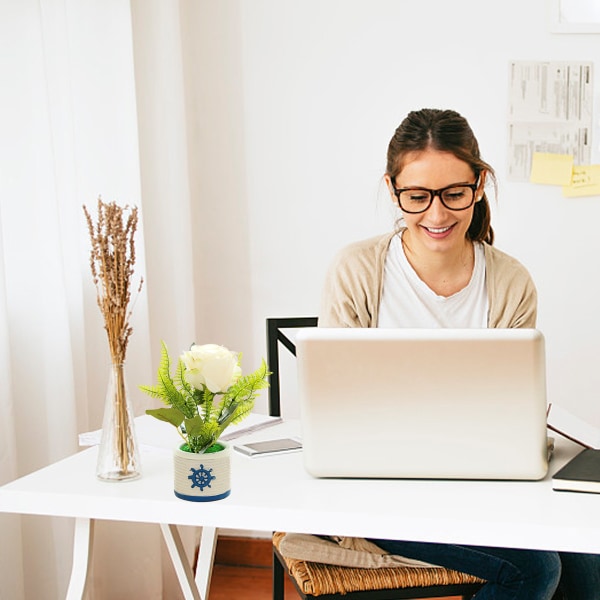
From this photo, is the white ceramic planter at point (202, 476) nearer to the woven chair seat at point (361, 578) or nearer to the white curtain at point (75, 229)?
the woven chair seat at point (361, 578)

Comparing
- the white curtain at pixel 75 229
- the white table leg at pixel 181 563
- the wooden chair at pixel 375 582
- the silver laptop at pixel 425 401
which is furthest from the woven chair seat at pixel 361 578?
the white curtain at pixel 75 229

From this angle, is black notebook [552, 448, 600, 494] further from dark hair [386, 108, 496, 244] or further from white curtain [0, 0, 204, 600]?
white curtain [0, 0, 204, 600]

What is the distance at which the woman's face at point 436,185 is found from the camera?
1694 millimetres

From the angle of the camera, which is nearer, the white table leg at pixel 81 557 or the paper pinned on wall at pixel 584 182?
the white table leg at pixel 81 557

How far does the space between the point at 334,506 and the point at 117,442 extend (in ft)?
1.21

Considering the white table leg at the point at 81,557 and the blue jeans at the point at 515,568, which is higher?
the white table leg at the point at 81,557

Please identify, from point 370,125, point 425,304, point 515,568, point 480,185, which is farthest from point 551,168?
point 515,568

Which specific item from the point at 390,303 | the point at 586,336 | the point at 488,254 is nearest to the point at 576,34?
the point at 586,336

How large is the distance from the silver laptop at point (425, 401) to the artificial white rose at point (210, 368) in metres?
0.10

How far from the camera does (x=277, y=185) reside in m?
2.75

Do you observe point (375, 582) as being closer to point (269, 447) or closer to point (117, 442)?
point (269, 447)

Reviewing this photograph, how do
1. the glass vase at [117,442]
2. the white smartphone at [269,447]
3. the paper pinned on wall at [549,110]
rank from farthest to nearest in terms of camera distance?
the paper pinned on wall at [549,110] → the white smartphone at [269,447] → the glass vase at [117,442]

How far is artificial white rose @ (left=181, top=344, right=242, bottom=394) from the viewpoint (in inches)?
47.7

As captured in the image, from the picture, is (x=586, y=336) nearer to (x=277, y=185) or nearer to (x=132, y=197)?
(x=277, y=185)
